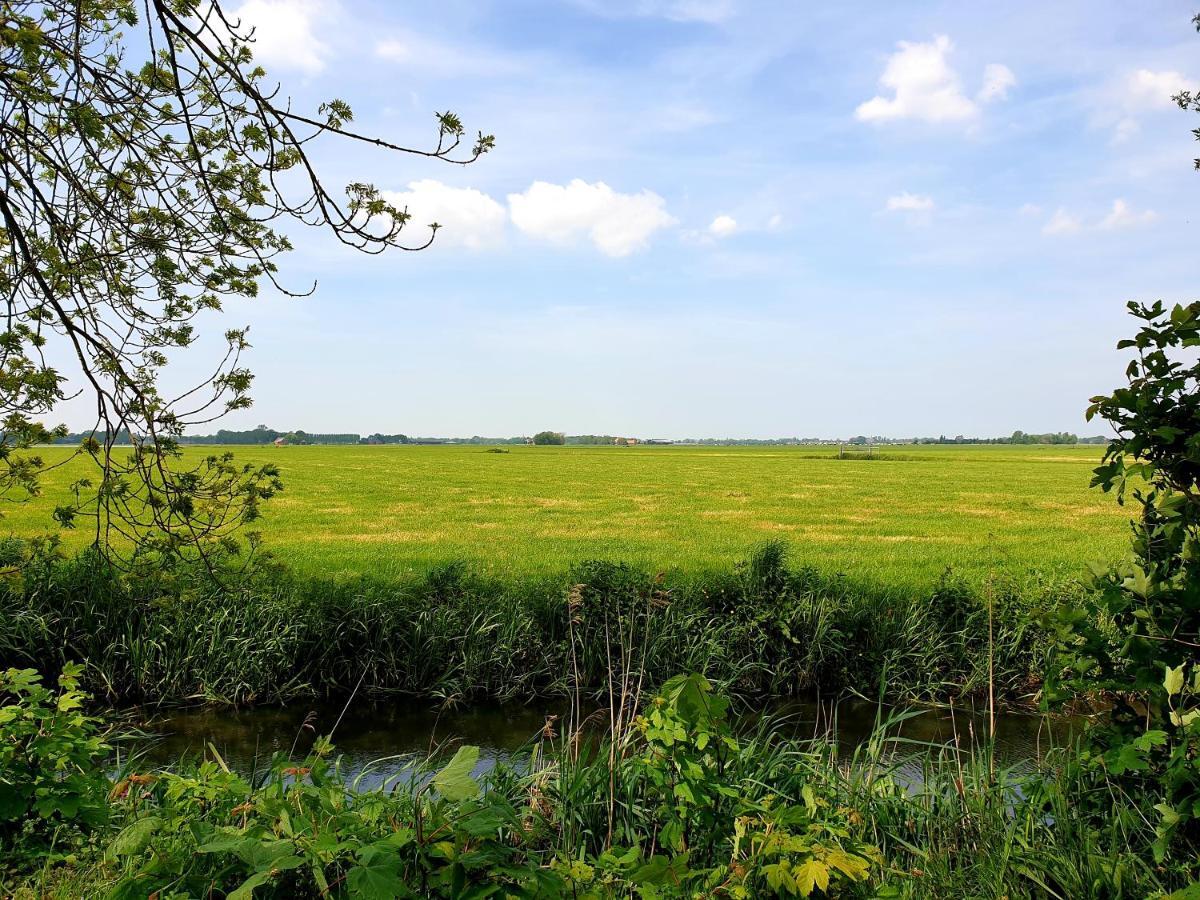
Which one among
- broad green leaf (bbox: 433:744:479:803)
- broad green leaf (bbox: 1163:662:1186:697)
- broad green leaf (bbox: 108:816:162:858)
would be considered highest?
broad green leaf (bbox: 1163:662:1186:697)

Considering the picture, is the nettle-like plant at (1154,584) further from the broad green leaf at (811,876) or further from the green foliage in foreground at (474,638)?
the green foliage in foreground at (474,638)

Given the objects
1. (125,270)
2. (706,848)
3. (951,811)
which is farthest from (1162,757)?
(125,270)

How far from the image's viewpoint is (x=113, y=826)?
12.0 ft

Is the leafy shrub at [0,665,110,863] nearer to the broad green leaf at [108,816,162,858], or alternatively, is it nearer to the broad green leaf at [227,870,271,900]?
the broad green leaf at [108,816,162,858]

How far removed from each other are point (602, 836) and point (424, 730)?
4237mm

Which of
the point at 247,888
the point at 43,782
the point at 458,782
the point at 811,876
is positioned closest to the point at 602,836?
the point at 458,782

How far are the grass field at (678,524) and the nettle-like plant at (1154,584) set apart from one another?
3827mm

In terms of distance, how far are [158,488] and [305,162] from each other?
2493 mm

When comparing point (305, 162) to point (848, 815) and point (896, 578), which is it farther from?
point (896, 578)

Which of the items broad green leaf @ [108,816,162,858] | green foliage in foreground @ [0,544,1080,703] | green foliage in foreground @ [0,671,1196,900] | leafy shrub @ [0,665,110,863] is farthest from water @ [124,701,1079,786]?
broad green leaf @ [108,816,162,858]

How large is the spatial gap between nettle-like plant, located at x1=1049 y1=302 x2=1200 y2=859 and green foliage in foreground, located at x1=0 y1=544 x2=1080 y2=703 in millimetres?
4876

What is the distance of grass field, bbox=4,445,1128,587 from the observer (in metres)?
14.6

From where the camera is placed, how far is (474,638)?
28.2 ft

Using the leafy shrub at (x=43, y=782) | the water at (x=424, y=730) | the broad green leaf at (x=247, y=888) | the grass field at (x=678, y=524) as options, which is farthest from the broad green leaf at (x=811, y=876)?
the grass field at (x=678, y=524)
